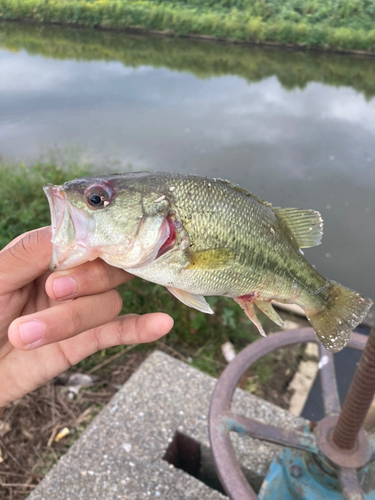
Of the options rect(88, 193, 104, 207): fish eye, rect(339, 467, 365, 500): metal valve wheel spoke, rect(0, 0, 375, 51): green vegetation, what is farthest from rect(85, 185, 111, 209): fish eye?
rect(0, 0, 375, 51): green vegetation

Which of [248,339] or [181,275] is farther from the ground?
[181,275]

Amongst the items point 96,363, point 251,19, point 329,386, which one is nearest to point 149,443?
point 96,363

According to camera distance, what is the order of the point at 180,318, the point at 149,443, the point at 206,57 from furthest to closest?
1. the point at 206,57
2. the point at 180,318
3. the point at 149,443

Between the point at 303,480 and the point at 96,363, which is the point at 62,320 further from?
the point at 96,363

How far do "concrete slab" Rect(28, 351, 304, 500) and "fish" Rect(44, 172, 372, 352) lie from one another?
51.4 inches

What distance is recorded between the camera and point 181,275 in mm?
1385

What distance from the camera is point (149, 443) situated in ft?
7.75

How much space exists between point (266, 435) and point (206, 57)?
21467 millimetres

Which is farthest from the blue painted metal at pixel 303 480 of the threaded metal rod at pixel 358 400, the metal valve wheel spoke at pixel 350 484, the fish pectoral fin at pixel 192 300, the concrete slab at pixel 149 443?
the fish pectoral fin at pixel 192 300

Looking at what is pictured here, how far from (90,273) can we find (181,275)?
0.36 m

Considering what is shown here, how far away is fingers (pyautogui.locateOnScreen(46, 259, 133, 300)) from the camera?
1.22 metres

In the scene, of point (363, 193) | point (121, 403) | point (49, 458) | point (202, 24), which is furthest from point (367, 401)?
point (202, 24)

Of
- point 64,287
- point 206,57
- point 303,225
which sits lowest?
point 64,287

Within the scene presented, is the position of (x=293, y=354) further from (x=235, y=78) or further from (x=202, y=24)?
(x=202, y=24)
